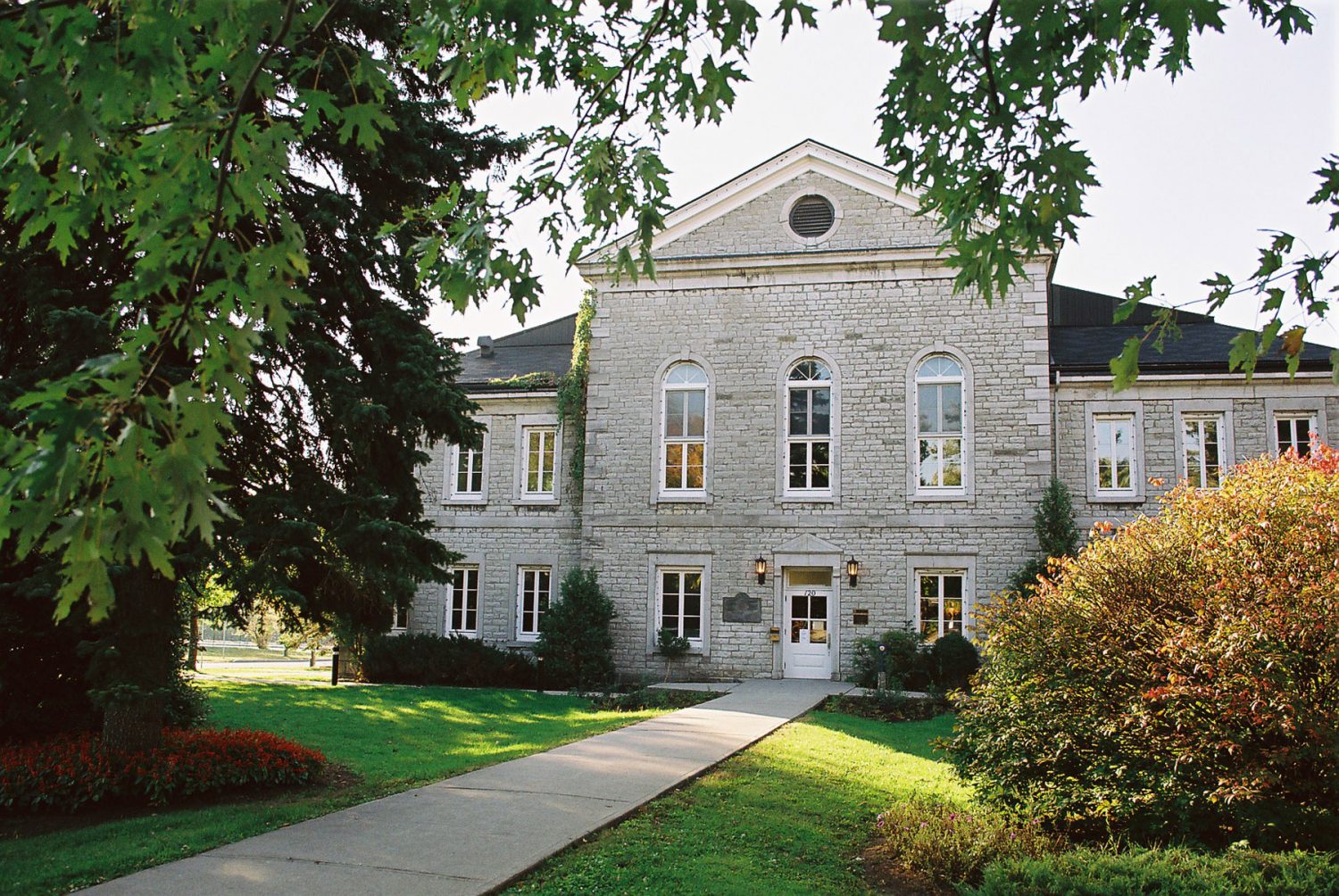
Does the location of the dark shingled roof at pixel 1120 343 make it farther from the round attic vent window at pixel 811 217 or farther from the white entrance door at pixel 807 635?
the white entrance door at pixel 807 635

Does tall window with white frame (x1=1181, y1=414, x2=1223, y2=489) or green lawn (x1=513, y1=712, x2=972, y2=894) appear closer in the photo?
green lawn (x1=513, y1=712, x2=972, y2=894)

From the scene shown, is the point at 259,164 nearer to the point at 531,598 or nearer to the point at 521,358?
the point at 531,598

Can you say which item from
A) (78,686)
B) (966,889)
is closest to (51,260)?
(78,686)

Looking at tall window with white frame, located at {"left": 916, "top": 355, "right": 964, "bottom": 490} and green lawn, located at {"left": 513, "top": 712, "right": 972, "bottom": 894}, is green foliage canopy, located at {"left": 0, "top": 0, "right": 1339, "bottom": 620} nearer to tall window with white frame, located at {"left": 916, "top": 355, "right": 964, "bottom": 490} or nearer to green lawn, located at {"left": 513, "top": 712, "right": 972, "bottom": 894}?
green lawn, located at {"left": 513, "top": 712, "right": 972, "bottom": 894}

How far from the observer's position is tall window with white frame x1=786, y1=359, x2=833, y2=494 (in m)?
22.0

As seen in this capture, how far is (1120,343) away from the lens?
23.3 metres

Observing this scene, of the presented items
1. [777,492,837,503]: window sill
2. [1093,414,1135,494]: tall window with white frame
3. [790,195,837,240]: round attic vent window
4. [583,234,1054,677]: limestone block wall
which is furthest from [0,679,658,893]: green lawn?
[1093,414,1135,494]: tall window with white frame

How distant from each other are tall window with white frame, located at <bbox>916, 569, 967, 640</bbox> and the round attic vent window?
769cm

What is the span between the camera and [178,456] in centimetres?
349

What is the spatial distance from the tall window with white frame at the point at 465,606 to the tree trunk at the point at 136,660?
48.0 feet

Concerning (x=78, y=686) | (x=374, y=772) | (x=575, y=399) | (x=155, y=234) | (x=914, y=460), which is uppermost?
(x=575, y=399)

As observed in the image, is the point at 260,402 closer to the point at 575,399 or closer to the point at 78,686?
the point at 78,686

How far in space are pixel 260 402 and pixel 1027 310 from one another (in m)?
16.1

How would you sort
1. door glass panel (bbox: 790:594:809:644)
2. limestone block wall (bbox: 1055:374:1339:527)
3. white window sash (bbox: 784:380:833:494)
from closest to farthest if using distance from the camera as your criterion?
limestone block wall (bbox: 1055:374:1339:527), door glass panel (bbox: 790:594:809:644), white window sash (bbox: 784:380:833:494)
